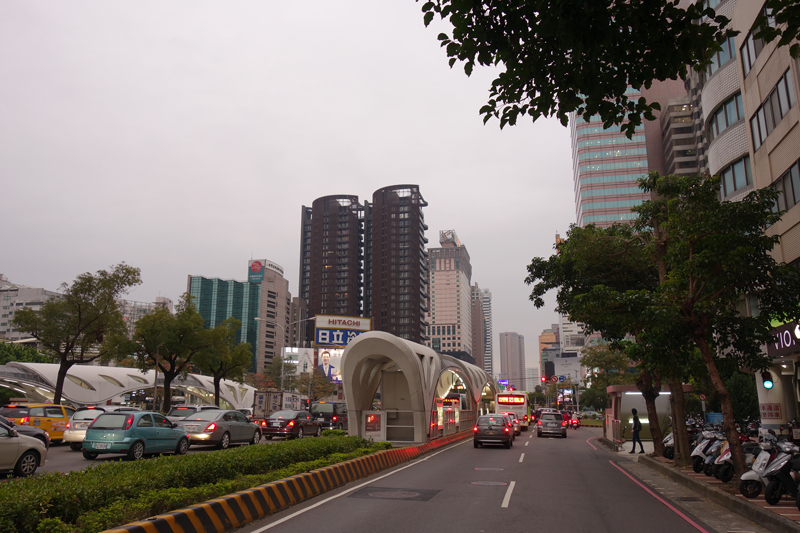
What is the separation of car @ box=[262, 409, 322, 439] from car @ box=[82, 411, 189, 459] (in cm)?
981

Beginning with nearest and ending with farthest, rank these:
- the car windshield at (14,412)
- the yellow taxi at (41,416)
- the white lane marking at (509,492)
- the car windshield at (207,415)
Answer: the white lane marking at (509,492)
the car windshield at (14,412)
the yellow taxi at (41,416)
the car windshield at (207,415)

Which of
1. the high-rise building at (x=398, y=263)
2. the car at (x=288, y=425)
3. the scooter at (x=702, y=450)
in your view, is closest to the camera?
the scooter at (x=702, y=450)

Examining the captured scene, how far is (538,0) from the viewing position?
6.38m

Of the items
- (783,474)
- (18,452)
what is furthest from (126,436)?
(783,474)

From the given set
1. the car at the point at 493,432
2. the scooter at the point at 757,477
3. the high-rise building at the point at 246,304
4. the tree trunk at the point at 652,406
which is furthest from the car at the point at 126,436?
the high-rise building at the point at 246,304

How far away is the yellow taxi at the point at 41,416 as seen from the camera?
20598mm

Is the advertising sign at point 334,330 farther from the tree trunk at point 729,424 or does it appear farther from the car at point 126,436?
the tree trunk at point 729,424

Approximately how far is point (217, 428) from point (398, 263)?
13206 cm

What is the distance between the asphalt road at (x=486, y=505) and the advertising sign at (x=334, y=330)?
3961cm

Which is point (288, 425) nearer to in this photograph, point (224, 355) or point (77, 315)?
point (77, 315)

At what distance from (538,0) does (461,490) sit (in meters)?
9.77

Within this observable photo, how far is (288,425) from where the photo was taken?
2711 centimetres

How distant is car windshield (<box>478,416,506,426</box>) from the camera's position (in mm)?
24906

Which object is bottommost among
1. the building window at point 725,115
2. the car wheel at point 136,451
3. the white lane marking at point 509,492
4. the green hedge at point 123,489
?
the white lane marking at point 509,492
